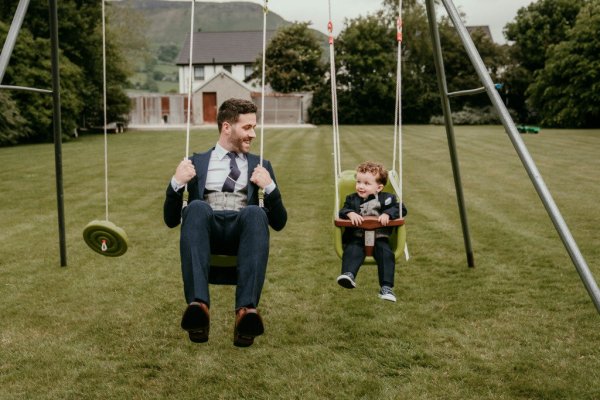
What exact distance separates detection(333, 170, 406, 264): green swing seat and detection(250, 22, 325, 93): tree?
1725 inches

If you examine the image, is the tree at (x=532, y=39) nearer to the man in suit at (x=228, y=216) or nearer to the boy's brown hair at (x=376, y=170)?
the boy's brown hair at (x=376, y=170)

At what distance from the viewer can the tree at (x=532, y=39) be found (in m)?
42.4

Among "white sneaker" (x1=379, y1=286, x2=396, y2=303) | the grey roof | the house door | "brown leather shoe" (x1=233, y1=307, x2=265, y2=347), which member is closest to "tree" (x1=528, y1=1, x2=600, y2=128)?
the house door

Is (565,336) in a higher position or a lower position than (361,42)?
lower

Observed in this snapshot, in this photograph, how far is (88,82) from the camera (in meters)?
32.8

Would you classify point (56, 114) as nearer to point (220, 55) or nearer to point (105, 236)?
point (105, 236)

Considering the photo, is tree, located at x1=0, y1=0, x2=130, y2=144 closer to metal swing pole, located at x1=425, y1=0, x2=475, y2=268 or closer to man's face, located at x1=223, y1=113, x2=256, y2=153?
metal swing pole, located at x1=425, y1=0, x2=475, y2=268

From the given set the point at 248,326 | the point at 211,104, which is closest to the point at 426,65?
the point at 211,104

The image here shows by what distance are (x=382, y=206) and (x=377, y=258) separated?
558 millimetres

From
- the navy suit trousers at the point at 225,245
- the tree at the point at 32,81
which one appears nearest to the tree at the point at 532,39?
the tree at the point at 32,81

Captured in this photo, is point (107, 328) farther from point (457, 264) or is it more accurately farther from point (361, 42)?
point (361, 42)

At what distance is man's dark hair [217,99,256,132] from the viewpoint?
13.2 ft

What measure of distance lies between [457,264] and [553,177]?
331 inches

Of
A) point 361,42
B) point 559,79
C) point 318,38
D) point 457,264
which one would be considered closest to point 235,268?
point 457,264
